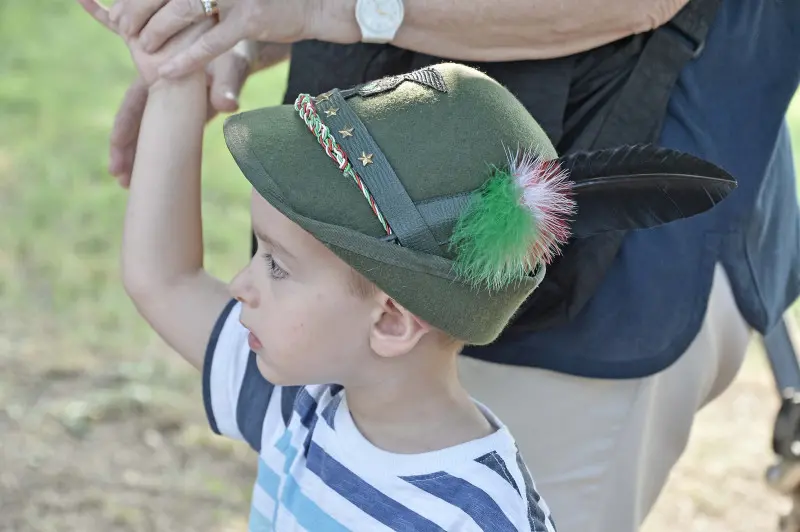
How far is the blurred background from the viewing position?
115 inches

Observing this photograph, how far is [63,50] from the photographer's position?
6.04m

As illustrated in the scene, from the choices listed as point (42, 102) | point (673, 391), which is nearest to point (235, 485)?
point (673, 391)

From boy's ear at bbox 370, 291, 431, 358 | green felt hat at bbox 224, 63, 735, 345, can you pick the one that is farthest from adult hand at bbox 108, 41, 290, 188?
boy's ear at bbox 370, 291, 431, 358

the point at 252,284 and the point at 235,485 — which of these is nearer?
the point at 252,284

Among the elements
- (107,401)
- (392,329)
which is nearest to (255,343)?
(392,329)

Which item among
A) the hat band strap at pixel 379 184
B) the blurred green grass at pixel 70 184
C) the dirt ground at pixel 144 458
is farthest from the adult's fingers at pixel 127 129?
the blurred green grass at pixel 70 184

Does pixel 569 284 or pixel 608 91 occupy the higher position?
pixel 608 91

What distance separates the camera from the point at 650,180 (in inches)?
50.6

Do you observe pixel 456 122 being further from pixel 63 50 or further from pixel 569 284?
pixel 63 50

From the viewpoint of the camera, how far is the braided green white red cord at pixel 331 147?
3.95 ft

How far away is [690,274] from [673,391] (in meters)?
0.22

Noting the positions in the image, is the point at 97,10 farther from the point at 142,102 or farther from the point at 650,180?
the point at 650,180

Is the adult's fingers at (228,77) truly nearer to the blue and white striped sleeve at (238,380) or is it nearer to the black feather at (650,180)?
the blue and white striped sleeve at (238,380)

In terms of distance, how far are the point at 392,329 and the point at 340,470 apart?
20 centimetres
